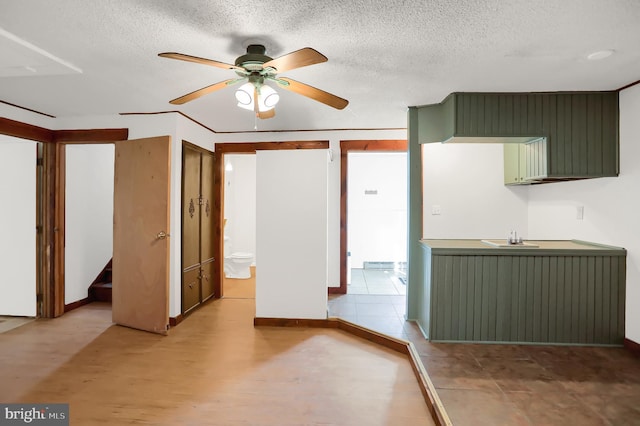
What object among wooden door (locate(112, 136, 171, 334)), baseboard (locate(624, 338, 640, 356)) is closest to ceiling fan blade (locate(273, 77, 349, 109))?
wooden door (locate(112, 136, 171, 334))

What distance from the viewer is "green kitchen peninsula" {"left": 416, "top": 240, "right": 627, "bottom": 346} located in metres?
2.73

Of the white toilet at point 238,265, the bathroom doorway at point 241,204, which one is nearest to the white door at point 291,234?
the white toilet at point 238,265

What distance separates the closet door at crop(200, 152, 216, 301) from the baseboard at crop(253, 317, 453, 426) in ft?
3.75

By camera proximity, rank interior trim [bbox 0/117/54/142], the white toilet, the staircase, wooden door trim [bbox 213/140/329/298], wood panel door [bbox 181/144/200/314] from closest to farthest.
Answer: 1. interior trim [bbox 0/117/54/142]
2. wood panel door [bbox 181/144/200/314]
3. the staircase
4. wooden door trim [bbox 213/140/329/298]
5. the white toilet

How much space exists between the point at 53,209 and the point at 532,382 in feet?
16.3

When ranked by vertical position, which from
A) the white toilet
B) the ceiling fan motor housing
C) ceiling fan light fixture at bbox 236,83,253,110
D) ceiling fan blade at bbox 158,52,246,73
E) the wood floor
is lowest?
the wood floor

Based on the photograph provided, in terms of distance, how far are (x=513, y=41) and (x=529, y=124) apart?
45.9 inches

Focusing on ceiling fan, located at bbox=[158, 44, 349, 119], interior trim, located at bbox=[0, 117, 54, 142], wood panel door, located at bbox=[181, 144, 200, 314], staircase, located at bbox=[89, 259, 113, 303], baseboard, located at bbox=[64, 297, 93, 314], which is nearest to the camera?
ceiling fan, located at bbox=[158, 44, 349, 119]

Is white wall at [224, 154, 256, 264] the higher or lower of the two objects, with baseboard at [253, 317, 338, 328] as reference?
higher

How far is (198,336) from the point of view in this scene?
313cm

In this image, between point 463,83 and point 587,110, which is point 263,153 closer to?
point 463,83

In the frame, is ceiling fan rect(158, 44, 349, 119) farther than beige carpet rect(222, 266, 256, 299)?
No

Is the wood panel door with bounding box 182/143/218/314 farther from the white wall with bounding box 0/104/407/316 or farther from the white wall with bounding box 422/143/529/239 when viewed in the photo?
the white wall with bounding box 422/143/529/239

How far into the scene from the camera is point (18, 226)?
3.64 m
